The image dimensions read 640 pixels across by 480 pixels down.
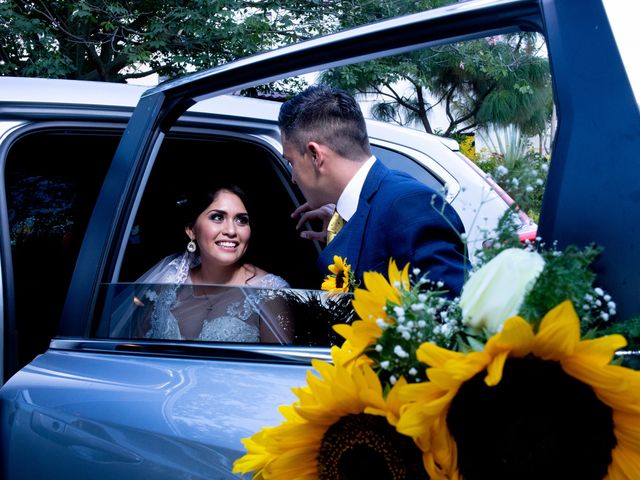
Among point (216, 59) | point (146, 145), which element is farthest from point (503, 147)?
point (216, 59)

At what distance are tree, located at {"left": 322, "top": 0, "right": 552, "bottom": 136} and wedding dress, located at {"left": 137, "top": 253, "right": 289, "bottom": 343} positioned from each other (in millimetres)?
671

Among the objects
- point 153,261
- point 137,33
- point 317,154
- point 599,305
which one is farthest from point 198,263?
point 137,33

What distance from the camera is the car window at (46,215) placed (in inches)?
157

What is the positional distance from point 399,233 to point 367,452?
94 centimetres

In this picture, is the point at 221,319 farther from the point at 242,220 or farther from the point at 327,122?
the point at 242,220

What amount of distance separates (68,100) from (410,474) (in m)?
2.42

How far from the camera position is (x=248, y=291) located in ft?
7.30

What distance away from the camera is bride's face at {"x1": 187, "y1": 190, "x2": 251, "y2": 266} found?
356 centimetres

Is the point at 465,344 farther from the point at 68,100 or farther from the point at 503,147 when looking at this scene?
the point at 68,100

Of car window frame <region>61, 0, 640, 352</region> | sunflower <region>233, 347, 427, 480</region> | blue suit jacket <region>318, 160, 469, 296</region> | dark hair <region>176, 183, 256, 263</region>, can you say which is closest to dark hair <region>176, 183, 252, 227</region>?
dark hair <region>176, 183, 256, 263</region>

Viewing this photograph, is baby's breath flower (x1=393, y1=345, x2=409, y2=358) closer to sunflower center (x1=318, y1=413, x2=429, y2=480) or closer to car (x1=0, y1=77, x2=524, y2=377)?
sunflower center (x1=318, y1=413, x2=429, y2=480)

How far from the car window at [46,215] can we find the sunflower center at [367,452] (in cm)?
289

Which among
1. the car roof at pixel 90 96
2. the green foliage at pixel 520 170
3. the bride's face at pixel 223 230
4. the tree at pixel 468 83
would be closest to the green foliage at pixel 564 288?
the green foliage at pixel 520 170

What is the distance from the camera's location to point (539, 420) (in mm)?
1080
